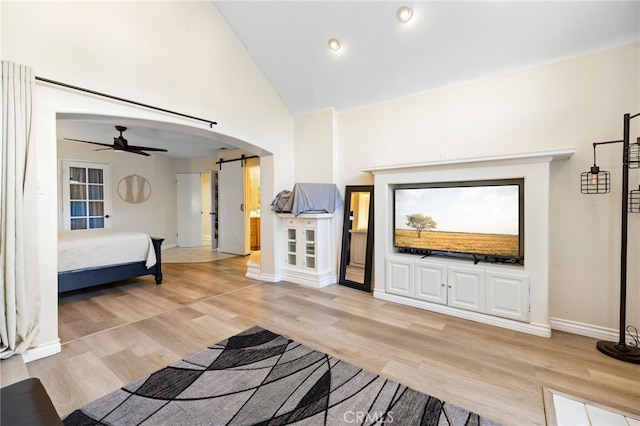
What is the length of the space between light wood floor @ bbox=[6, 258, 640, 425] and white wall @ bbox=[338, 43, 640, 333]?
0.43m

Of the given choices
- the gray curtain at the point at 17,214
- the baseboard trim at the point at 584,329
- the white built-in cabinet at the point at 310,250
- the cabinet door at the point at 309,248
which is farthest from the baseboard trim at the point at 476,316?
the gray curtain at the point at 17,214

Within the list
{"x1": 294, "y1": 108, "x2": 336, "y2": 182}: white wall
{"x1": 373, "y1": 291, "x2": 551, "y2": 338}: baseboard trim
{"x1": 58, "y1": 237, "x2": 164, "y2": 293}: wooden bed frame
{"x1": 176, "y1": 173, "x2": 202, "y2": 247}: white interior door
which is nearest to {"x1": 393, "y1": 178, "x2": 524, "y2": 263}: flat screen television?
{"x1": 373, "y1": 291, "x2": 551, "y2": 338}: baseboard trim

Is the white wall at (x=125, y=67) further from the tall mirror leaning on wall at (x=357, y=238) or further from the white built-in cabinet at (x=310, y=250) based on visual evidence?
the tall mirror leaning on wall at (x=357, y=238)

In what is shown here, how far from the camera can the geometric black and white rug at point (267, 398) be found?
1575mm

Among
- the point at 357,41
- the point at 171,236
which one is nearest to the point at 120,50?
the point at 357,41

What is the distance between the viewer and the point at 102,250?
147 inches

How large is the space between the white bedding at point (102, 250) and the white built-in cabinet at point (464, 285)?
3586 mm

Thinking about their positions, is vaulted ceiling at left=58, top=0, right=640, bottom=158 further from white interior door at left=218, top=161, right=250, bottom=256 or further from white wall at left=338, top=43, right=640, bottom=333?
white interior door at left=218, top=161, right=250, bottom=256

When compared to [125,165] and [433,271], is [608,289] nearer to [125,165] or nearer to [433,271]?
[433,271]

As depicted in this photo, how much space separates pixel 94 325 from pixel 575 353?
441 cm

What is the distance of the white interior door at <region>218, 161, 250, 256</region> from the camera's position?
666cm

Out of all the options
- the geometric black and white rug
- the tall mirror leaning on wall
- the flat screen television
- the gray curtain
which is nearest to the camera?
the geometric black and white rug

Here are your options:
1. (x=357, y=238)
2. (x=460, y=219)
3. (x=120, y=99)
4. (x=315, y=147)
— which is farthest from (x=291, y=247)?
(x=120, y=99)

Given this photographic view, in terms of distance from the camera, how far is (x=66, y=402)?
1716 millimetres
